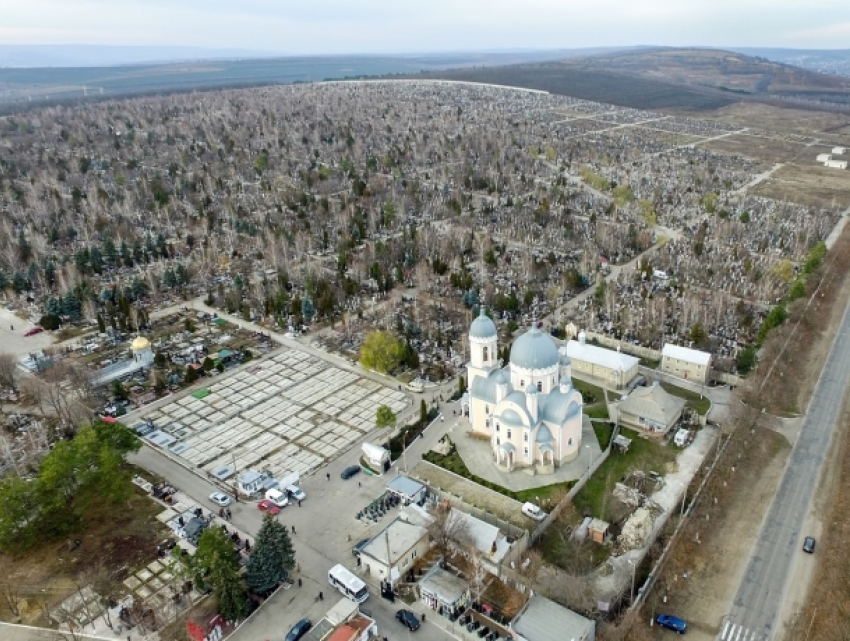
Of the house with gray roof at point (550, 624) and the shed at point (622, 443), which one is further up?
the house with gray roof at point (550, 624)

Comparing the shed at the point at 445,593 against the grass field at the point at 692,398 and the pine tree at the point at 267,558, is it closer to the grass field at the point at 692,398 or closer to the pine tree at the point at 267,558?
the pine tree at the point at 267,558

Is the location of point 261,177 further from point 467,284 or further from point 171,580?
point 171,580

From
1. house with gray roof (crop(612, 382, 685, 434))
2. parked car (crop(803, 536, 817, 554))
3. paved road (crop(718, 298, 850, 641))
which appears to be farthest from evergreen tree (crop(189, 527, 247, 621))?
parked car (crop(803, 536, 817, 554))

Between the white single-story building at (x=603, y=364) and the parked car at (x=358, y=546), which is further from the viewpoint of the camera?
the white single-story building at (x=603, y=364)

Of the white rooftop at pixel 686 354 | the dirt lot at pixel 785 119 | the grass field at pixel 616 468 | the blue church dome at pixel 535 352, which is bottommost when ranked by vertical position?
the dirt lot at pixel 785 119

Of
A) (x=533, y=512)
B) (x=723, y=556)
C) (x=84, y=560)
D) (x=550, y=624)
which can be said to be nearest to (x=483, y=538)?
(x=533, y=512)

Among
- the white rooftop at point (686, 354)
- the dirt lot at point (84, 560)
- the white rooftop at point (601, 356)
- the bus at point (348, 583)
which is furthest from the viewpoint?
the white rooftop at point (686, 354)

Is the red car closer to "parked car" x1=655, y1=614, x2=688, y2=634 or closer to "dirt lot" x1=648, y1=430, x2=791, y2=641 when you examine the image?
"dirt lot" x1=648, y1=430, x2=791, y2=641

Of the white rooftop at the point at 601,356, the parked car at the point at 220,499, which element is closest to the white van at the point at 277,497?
the parked car at the point at 220,499

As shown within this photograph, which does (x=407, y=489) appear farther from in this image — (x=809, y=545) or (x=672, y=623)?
(x=809, y=545)
